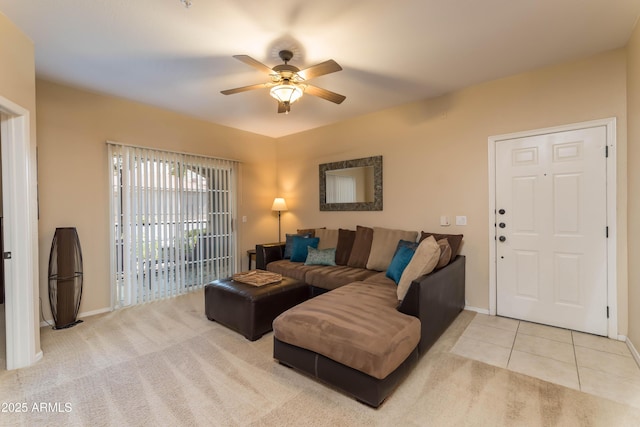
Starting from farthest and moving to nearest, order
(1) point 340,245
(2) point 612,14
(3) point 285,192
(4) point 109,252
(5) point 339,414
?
1. (3) point 285,192
2. (1) point 340,245
3. (4) point 109,252
4. (2) point 612,14
5. (5) point 339,414

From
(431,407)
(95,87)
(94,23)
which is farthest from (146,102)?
(431,407)

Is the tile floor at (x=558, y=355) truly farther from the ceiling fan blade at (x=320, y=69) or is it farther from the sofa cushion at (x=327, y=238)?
the ceiling fan blade at (x=320, y=69)

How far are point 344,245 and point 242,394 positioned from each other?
250cm

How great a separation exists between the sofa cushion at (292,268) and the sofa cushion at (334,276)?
87 mm

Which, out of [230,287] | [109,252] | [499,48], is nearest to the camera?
[499,48]

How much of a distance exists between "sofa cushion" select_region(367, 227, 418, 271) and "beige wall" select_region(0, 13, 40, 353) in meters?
3.38

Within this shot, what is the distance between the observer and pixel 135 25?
7.03 feet

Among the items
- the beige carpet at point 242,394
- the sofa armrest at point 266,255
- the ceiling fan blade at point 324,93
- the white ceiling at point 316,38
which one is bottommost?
the beige carpet at point 242,394

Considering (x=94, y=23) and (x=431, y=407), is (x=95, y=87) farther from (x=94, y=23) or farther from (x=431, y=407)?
(x=431, y=407)

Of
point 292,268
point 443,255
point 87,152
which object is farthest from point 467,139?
point 87,152

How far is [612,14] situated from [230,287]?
3.96 meters

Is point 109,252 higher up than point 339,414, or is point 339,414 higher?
point 109,252

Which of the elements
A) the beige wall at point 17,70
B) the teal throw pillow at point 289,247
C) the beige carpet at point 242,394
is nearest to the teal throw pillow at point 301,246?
the teal throw pillow at point 289,247

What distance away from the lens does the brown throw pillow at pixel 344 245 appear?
13.2ft
